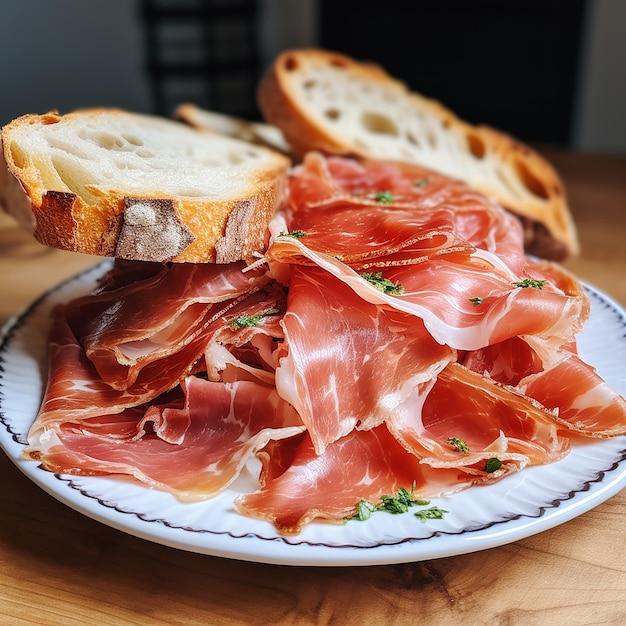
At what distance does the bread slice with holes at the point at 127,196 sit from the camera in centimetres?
126

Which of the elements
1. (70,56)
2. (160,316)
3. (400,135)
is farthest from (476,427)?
(70,56)

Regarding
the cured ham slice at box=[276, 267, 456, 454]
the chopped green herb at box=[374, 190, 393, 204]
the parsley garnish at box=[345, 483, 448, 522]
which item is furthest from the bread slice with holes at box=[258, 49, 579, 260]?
the parsley garnish at box=[345, 483, 448, 522]

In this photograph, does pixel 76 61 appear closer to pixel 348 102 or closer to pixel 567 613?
pixel 348 102

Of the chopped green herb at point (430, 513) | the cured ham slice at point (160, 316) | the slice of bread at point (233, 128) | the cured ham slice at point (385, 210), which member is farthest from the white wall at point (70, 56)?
the chopped green herb at point (430, 513)

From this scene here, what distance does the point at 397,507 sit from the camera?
3.38 feet

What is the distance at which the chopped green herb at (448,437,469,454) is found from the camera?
113 centimetres

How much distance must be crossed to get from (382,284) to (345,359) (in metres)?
0.15

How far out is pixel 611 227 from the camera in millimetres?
2594

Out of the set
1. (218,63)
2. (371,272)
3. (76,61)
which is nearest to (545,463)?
(371,272)

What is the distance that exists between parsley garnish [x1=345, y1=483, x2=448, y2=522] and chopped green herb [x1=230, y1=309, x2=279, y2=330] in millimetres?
353

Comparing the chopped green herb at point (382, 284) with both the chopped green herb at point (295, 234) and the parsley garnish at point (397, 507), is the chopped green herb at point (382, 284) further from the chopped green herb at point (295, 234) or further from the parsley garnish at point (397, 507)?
the parsley garnish at point (397, 507)

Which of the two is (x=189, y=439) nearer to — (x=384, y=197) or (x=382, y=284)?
(x=382, y=284)

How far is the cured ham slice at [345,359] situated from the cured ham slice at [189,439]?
0.19ft

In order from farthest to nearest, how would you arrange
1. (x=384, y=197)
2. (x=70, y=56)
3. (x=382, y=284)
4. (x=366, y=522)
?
(x=70, y=56) < (x=384, y=197) < (x=382, y=284) < (x=366, y=522)
